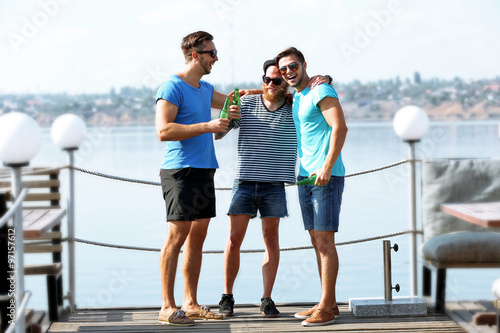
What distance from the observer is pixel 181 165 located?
4.16 meters

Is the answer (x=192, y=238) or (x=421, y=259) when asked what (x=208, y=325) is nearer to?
(x=192, y=238)

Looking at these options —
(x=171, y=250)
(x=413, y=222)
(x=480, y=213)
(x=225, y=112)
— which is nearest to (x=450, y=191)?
(x=413, y=222)

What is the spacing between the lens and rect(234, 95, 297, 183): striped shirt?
4.30 metres

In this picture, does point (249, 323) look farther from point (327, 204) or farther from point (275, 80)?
point (275, 80)

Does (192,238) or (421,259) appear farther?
(421,259)

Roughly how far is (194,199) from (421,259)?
1.59 metres

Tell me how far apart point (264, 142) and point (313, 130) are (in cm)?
34

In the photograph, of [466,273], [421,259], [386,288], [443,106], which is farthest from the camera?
[443,106]

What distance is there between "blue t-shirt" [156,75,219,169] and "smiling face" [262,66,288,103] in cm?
37

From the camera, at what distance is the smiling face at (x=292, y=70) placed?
4.11 m

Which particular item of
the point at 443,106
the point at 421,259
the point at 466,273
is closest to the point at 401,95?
the point at 443,106

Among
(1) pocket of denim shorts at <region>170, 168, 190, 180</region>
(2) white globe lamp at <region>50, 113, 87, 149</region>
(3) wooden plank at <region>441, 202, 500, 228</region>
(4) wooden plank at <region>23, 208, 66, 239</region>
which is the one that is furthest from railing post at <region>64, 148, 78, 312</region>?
(3) wooden plank at <region>441, 202, 500, 228</region>

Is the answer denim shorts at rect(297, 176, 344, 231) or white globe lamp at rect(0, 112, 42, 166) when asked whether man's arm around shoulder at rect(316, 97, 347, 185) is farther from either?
white globe lamp at rect(0, 112, 42, 166)

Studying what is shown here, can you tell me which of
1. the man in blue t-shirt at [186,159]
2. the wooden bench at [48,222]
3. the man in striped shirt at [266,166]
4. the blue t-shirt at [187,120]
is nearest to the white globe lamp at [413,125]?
the man in striped shirt at [266,166]
